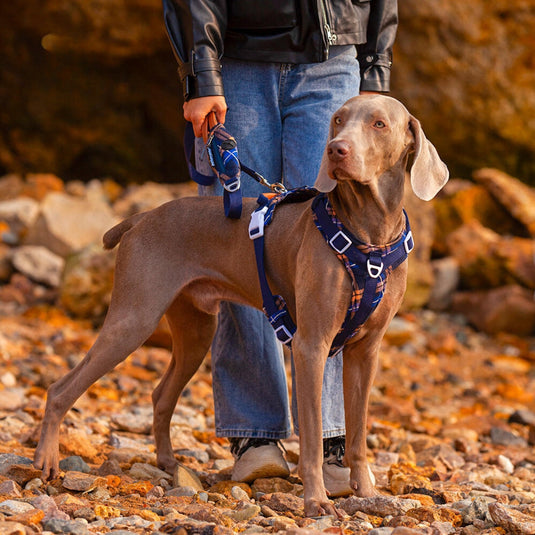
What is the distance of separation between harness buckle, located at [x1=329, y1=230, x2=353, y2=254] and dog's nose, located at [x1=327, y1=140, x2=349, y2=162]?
29 cm

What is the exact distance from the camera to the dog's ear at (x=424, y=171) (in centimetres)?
307

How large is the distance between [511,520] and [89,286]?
5.05 meters

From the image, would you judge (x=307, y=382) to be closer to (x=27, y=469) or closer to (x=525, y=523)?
(x=525, y=523)

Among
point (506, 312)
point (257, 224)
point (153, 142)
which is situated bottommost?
point (506, 312)

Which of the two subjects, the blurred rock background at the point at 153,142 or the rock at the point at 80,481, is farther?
the blurred rock background at the point at 153,142

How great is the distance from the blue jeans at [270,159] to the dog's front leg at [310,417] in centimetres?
54

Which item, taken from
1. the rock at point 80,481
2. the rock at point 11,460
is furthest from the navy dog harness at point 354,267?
the rock at point 11,460

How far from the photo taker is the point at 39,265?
8250 mm

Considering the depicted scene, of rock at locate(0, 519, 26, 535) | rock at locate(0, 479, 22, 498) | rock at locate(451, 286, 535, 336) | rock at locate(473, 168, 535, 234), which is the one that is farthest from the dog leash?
rock at locate(473, 168, 535, 234)

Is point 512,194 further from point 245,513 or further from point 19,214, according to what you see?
point 245,513

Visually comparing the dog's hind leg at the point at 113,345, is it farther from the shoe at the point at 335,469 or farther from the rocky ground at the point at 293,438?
the shoe at the point at 335,469

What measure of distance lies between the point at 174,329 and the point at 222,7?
1.42m

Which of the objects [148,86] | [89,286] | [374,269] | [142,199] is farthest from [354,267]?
[148,86]

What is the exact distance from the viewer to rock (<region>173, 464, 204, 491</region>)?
3.41 metres
